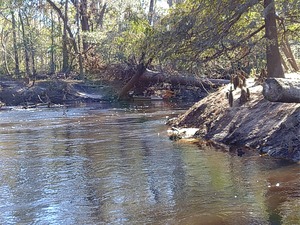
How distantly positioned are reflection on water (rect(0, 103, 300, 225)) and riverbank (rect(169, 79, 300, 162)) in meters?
0.76

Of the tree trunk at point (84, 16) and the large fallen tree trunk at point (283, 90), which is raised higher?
the tree trunk at point (84, 16)

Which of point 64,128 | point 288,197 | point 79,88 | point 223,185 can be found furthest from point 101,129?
point 79,88

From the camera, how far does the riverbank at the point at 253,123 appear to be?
11750mm

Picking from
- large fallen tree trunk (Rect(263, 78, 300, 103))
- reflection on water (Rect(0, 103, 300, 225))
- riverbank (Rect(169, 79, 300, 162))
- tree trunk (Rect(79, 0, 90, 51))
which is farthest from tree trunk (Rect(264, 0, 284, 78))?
tree trunk (Rect(79, 0, 90, 51))

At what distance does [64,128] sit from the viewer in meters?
19.4

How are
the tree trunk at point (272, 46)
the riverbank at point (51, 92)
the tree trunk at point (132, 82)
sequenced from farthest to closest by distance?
the riverbank at point (51, 92) < the tree trunk at point (132, 82) < the tree trunk at point (272, 46)

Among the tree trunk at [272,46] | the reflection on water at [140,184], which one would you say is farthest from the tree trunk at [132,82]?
the reflection on water at [140,184]

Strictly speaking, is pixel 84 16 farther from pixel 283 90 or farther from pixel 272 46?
pixel 283 90

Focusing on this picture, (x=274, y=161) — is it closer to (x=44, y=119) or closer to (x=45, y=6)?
(x=44, y=119)

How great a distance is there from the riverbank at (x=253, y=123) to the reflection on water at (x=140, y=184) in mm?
756

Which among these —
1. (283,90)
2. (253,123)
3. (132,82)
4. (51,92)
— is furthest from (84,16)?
(283,90)

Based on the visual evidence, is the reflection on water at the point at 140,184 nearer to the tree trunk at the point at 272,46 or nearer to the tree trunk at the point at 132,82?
the tree trunk at the point at 272,46

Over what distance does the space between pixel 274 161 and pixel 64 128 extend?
10675 millimetres

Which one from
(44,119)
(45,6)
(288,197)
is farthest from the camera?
(45,6)
